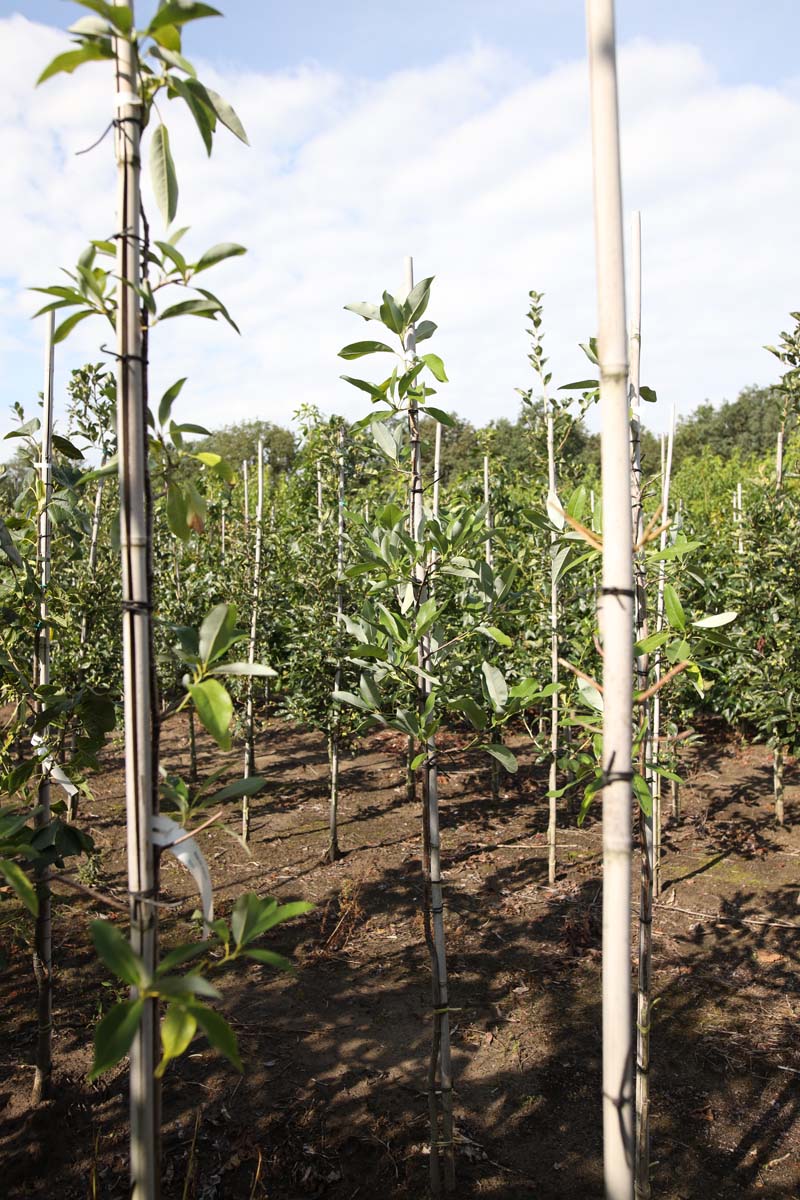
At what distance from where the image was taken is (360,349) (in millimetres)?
2285

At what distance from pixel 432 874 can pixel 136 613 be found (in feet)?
5.52

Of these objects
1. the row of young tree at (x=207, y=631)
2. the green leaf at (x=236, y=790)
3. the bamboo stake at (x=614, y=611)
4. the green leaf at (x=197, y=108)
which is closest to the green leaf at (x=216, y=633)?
the row of young tree at (x=207, y=631)

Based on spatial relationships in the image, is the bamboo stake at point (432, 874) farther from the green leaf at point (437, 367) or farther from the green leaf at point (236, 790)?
the green leaf at point (236, 790)

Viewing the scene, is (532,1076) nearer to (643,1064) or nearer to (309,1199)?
(309,1199)

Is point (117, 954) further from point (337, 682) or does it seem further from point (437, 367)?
point (337, 682)

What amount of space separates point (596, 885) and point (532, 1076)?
8.82 ft

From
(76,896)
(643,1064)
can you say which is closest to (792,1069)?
(643,1064)

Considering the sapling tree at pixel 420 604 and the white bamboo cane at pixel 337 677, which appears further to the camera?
the white bamboo cane at pixel 337 677

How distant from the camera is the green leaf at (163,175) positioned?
4.75 feet

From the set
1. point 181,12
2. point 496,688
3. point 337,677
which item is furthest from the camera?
point 337,677

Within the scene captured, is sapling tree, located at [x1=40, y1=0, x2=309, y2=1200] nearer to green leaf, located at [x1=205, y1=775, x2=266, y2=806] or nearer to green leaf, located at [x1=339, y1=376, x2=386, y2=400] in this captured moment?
green leaf, located at [x1=205, y1=775, x2=266, y2=806]

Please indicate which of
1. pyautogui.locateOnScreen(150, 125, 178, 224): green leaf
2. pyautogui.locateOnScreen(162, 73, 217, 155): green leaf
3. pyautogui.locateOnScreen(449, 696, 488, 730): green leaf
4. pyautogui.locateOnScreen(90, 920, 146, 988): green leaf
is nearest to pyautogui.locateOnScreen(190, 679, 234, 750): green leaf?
pyautogui.locateOnScreen(90, 920, 146, 988): green leaf

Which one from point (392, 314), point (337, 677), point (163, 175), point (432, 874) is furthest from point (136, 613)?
point (337, 677)

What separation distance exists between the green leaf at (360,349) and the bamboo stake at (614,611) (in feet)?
3.18
